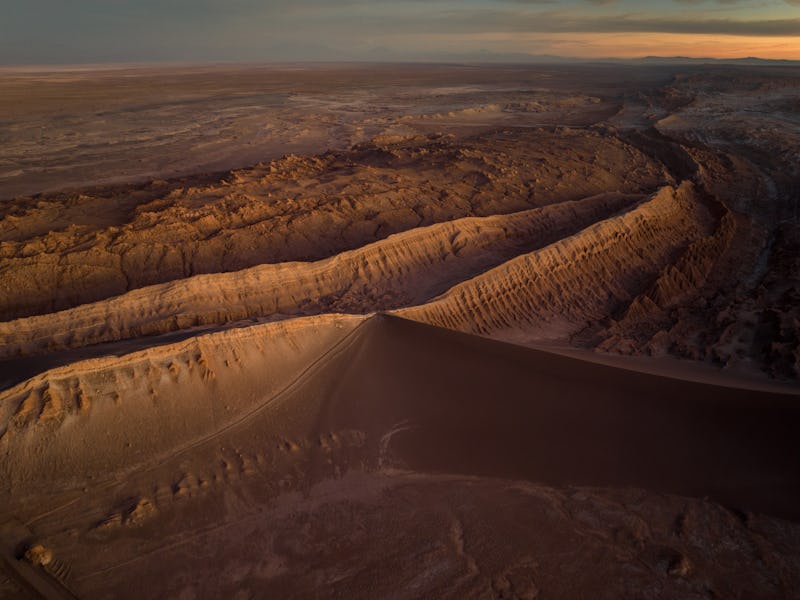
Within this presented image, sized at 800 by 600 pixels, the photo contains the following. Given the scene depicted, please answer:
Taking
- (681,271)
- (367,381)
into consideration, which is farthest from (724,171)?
(367,381)

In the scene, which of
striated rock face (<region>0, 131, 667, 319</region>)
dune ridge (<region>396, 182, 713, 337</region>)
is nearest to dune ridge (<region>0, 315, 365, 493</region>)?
dune ridge (<region>396, 182, 713, 337</region>)

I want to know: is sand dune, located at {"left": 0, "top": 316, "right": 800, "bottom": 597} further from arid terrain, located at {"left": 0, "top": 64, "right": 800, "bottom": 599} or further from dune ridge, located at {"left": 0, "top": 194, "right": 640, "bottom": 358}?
dune ridge, located at {"left": 0, "top": 194, "right": 640, "bottom": 358}

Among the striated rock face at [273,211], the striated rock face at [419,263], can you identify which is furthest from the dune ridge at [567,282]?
the striated rock face at [273,211]

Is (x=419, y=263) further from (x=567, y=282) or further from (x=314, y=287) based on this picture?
(x=567, y=282)

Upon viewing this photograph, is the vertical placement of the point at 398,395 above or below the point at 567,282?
below

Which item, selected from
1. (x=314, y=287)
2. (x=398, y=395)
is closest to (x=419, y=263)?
(x=314, y=287)

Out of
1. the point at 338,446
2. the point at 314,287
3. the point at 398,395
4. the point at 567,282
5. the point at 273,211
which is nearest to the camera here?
the point at 338,446

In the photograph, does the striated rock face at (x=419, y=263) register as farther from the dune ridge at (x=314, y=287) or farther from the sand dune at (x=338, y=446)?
the sand dune at (x=338, y=446)

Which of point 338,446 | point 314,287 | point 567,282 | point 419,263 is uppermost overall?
point 419,263
